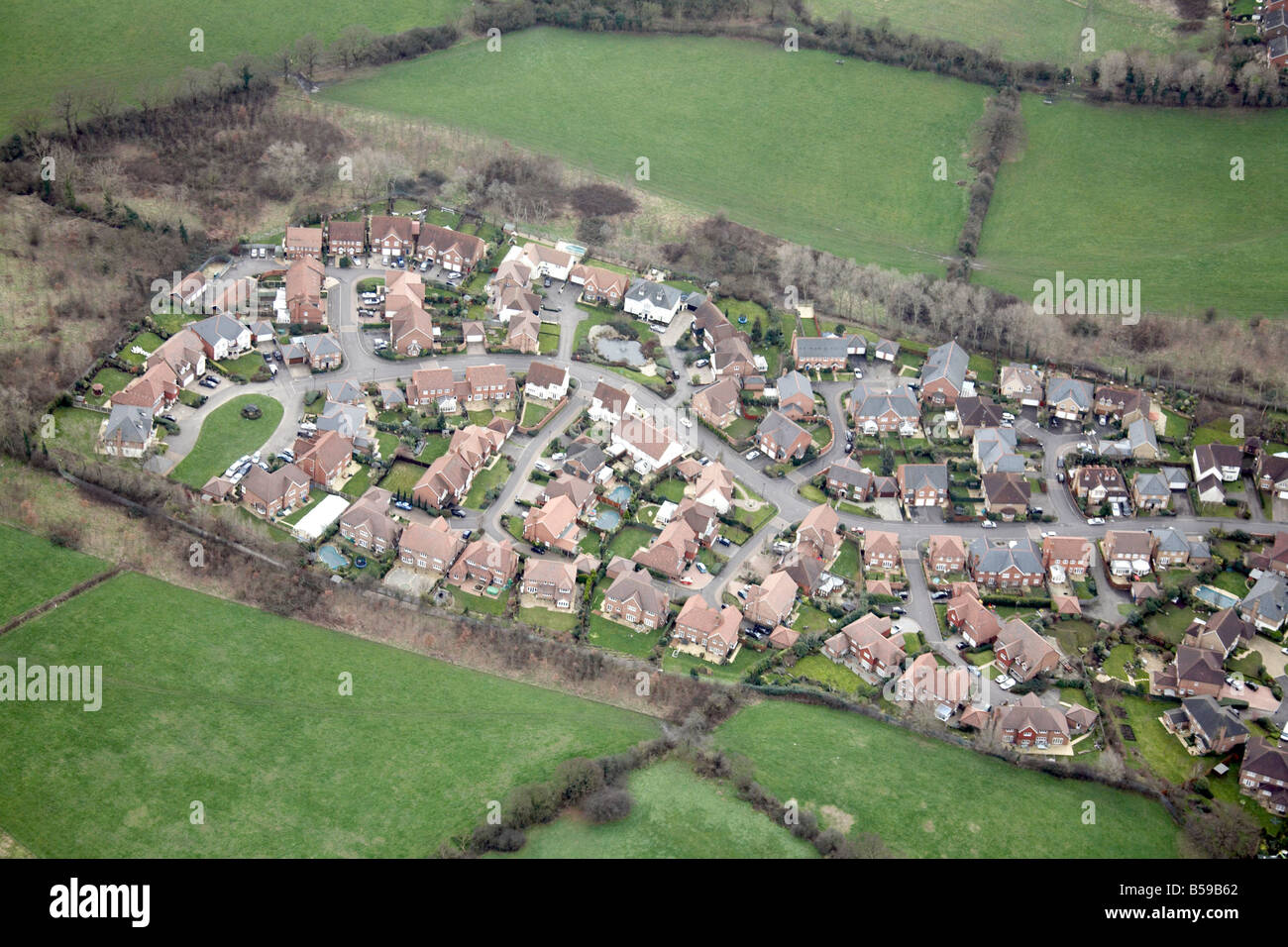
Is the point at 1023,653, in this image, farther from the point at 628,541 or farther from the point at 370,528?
the point at 370,528

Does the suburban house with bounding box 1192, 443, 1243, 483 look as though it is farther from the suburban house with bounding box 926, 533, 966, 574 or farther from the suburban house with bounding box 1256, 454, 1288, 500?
the suburban house with bounding box 926, 533, 966, 574

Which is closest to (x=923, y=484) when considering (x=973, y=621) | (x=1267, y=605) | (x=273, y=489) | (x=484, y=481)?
(x=973, y=621)

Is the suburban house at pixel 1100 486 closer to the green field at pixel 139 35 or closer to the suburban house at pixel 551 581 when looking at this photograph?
the suburban house at pixel 551 581

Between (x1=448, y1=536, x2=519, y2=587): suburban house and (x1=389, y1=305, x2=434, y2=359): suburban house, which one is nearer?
(x1=448, y1=536, x2=519, y2=587): suburban house

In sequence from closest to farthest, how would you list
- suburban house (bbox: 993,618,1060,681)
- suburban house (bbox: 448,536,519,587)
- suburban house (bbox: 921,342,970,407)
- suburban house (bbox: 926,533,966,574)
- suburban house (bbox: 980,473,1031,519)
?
suburban house (bbox: 993,618,1060,681)
suburban house (bbox: 448,536,519,587)
suburban house (bbox: 926,533,966,574)
suburban house (bbox: 980,473,1031,519)
suburban house (bbox: 921,342,970,407)

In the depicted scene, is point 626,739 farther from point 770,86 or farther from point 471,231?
point 770,86

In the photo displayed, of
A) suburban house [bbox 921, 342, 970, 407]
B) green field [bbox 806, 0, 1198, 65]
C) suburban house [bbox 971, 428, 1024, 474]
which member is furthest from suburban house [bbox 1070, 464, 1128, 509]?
green field [bbox 806, 0, 1198, 65]
